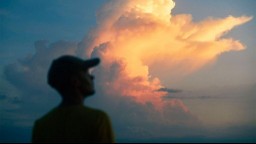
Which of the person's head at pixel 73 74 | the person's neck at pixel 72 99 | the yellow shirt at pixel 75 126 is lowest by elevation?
the yellow shirt at pixel 75 126

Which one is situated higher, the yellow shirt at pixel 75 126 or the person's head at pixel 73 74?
the person's head at pixel 73 74

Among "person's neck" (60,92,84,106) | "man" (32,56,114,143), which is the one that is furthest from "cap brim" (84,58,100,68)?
"person's neck" (60,92,84,106)

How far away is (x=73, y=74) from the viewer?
4.27m

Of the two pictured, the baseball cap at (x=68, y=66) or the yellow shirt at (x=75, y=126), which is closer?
the yellow shirt at (x=75, y=126)

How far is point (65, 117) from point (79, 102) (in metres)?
0.26

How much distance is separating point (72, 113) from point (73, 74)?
469mm

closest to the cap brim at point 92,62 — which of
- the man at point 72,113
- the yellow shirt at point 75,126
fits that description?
the man at point 72,113

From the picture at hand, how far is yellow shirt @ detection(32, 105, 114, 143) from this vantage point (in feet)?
13.0

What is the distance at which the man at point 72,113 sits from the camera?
3973 millimetres

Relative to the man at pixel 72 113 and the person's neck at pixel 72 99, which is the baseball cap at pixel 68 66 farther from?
the person's neck at pixel 72 99

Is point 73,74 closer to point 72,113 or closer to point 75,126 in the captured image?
point 72,113

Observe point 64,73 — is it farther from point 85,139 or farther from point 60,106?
point 85,139

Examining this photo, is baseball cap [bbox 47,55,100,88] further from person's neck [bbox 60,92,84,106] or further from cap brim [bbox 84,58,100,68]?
person's neck [bbox 60,92,84,106]

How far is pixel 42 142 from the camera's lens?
4.31 meters
